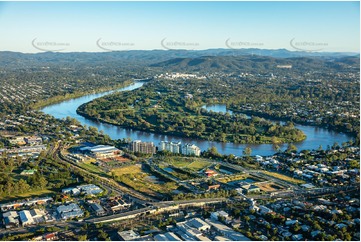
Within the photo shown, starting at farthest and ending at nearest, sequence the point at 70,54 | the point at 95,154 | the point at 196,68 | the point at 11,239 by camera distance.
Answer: the point at 70,54 < the point at 196,68 < the point at 95,154 < the point at 11,239

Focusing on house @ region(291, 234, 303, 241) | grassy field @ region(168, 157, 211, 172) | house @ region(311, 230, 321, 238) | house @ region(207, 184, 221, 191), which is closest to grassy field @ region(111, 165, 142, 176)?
grassy field @ region(168, 157, 211, 172)

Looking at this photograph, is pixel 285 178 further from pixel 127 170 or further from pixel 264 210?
pixel 127 170

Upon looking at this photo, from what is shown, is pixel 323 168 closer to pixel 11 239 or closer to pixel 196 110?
pixel 11 239

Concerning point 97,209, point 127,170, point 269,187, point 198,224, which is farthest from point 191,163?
point 198,224

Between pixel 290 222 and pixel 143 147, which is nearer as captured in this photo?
pixel 290 222

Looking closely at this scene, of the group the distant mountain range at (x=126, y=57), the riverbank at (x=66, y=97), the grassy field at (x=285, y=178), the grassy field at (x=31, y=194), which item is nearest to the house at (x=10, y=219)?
the grassy field at (x=31, y=194)

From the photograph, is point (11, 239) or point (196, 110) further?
point (196, 110)

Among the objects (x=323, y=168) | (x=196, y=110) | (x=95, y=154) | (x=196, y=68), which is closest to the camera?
(x=323, y=168)

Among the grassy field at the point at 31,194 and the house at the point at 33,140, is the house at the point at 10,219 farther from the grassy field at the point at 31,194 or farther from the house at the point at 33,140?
the house at the point at 33,140

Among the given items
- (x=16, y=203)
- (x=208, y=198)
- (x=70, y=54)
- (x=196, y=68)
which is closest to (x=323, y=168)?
(x=208, y=198)

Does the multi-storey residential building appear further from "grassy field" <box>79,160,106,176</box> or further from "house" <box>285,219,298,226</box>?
"house" <box>285,219,298,226</box>

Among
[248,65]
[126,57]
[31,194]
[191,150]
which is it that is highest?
[126,57]
